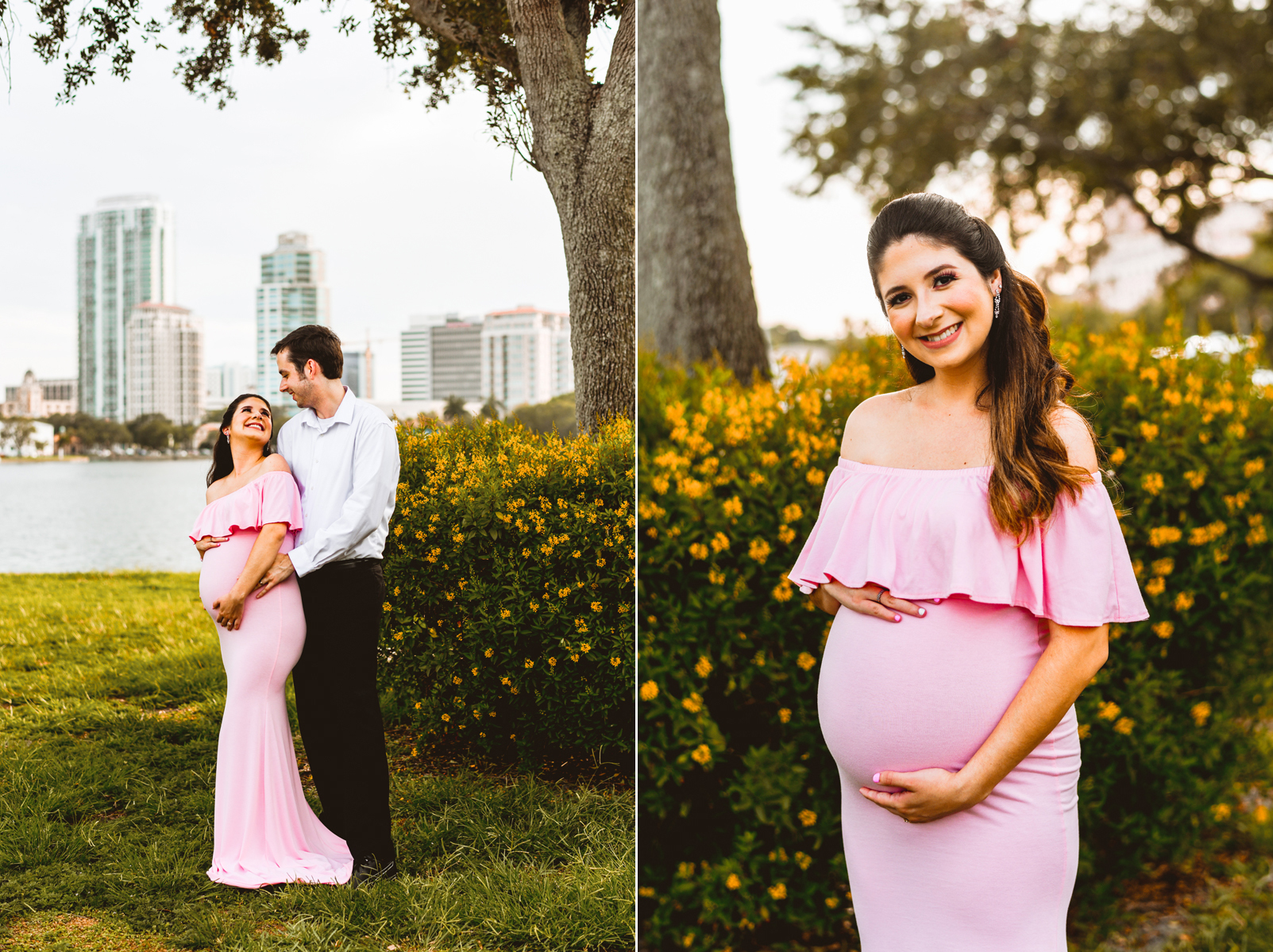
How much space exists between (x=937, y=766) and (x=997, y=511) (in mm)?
455

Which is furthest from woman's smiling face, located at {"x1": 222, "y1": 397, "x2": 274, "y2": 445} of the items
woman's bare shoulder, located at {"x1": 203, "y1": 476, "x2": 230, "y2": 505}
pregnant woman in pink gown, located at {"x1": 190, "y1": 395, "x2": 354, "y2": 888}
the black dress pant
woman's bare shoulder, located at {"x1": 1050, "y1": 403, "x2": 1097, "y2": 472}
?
woman's bare shoulder, located at {"x1": 1050, "y1": 403, "x2": 1097, "y2": 472}

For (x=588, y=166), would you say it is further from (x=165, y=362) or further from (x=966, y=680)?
(x=966, y=680)

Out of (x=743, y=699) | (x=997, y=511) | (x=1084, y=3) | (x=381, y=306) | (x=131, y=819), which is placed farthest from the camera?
(x=1084, y=3)

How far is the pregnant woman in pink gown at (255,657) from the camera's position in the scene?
2.20 metres

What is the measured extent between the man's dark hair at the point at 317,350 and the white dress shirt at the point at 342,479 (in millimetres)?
67

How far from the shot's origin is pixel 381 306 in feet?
7.88

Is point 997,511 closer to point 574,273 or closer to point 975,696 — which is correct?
point 975,696

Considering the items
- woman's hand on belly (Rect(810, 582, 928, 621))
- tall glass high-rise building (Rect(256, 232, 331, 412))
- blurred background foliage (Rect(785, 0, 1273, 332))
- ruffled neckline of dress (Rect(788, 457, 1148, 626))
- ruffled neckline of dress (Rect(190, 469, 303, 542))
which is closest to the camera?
ruffled neckline of dress (Rect(788, 457, 1148, 626))

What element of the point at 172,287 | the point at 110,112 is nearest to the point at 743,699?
the point at 172,287

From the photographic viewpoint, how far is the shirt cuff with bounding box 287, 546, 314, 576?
2209 millimetres

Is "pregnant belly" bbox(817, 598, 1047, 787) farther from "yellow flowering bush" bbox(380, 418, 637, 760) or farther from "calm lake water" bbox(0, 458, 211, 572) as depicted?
"calm lake water" bbox(0, 458, 211, 572)

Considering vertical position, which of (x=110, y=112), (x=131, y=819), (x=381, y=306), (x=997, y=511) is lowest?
(x=131, y=819)

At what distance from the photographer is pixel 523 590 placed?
2545mm

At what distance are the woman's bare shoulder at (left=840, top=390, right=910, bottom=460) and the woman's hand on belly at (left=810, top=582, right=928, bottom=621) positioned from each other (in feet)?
0.82
